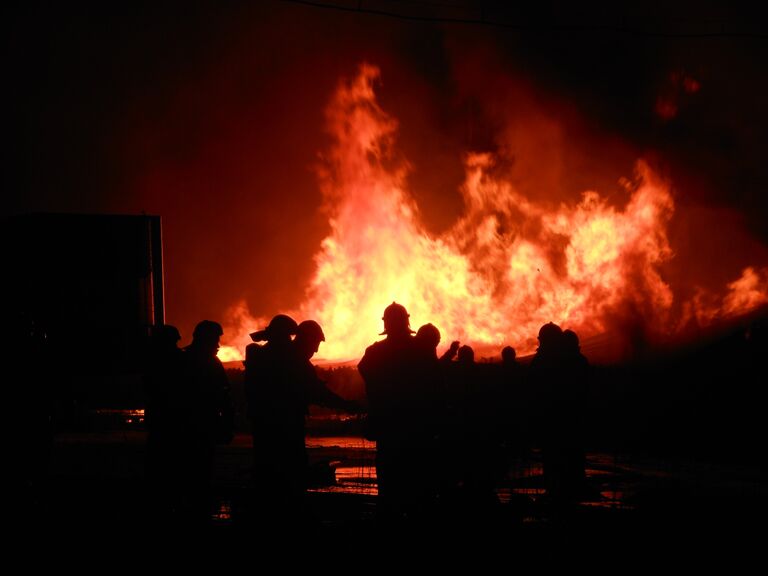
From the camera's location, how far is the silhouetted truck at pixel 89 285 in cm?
1633

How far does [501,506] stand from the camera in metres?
8.17

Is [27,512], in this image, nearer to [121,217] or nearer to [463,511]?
[463,511]

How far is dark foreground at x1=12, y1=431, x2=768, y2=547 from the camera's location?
6.73 metres

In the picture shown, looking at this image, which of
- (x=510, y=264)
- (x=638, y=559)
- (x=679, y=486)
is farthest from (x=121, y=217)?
(x=510, y=264)

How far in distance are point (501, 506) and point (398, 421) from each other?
2.22 meters

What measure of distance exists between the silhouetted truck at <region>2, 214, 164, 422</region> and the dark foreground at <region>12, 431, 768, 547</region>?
3.70 meters

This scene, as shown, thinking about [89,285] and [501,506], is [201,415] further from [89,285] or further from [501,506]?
[89,285]

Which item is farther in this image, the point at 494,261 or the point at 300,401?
the point at 494,261

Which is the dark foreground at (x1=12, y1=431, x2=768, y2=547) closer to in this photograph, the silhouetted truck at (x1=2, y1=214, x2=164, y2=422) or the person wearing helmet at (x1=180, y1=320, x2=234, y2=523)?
the person wearing helmet at (x1=180, y1=320, x2=234, y2=523)

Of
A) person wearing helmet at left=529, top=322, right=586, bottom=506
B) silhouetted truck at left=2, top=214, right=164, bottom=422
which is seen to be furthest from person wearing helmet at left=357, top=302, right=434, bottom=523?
silhouetted truck at left=2, top=214, right=164, bottom=422

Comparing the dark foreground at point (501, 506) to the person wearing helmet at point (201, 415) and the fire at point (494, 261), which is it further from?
the fire at point (494, 261)

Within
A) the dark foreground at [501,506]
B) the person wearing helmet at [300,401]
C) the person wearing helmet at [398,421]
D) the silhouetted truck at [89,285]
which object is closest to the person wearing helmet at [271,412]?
the person wearing helmet at [300,401]

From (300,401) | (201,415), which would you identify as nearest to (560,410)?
(300,401)

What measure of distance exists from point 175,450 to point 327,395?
1235 millimetres
